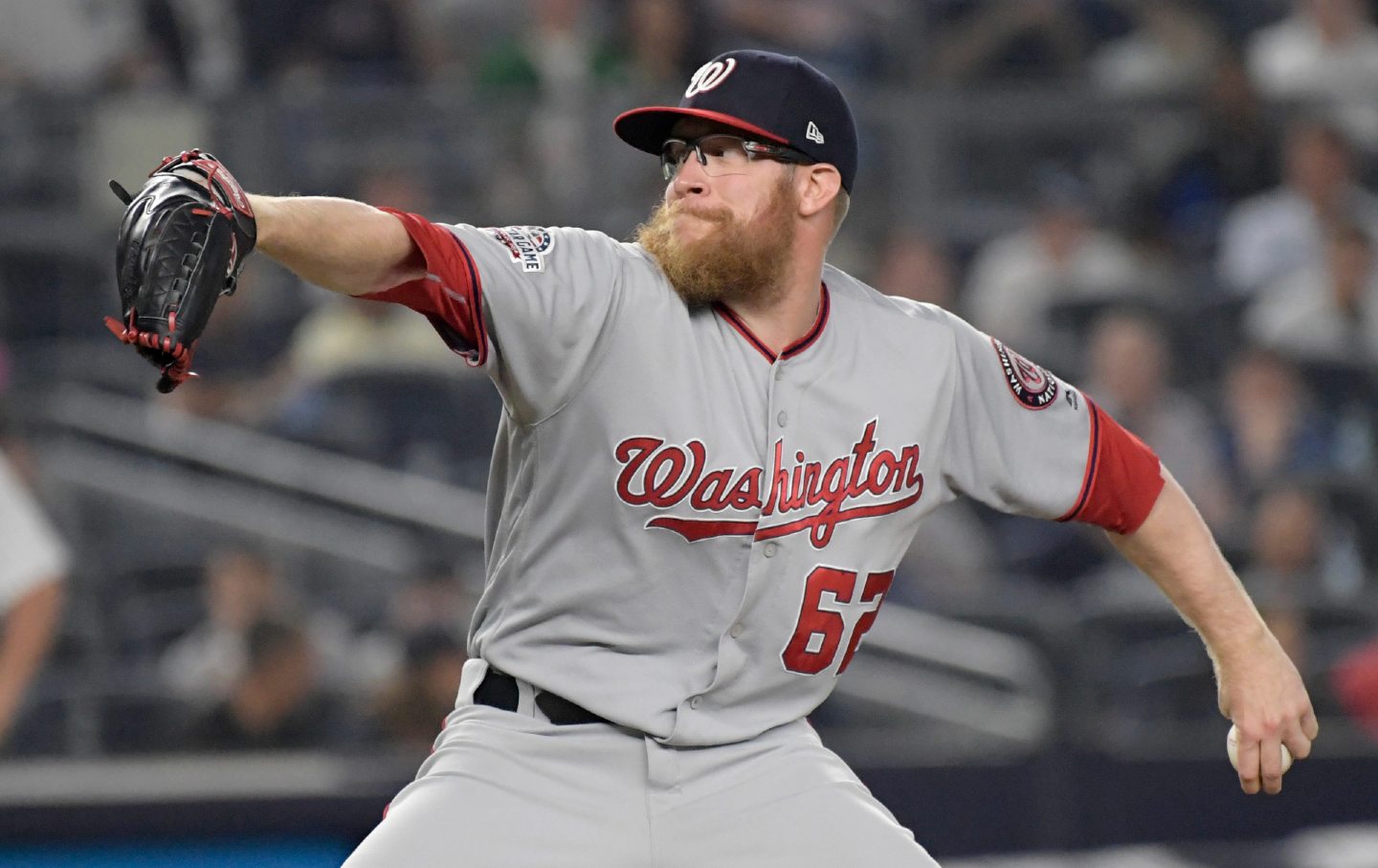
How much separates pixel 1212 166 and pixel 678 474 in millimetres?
6241

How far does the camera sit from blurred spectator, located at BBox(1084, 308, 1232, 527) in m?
7.45

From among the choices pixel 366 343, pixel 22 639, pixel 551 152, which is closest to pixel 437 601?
pixel 22 639

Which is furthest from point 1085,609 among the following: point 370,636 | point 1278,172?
point 1278,172

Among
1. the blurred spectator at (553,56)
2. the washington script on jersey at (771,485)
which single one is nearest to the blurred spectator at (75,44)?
the blurred spectator at (553,56)

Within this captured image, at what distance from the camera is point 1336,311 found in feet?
26.5

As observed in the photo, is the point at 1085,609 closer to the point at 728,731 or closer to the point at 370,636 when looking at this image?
the point at 370,636

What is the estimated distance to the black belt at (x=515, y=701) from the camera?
10.6 ft

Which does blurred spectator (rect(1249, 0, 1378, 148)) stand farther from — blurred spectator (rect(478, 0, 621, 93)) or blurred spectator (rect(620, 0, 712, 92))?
blurred spectator (rect(478, 0, 621, 93))

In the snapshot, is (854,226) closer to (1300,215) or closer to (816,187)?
(1300,215)

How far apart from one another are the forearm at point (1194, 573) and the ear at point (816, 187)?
0.78 metres

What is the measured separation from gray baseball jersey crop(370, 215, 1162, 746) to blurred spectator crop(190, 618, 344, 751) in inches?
107

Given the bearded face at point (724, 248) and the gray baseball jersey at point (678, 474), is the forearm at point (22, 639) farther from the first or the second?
the bearded face at point (724, 248)

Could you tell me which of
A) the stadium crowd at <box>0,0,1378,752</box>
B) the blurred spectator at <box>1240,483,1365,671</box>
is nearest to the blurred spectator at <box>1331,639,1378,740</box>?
the stadium crowd at <box>0,0,1378,752</box>

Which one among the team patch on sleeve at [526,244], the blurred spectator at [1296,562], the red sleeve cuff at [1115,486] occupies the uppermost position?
the team patch on sleeve at [526,244]
